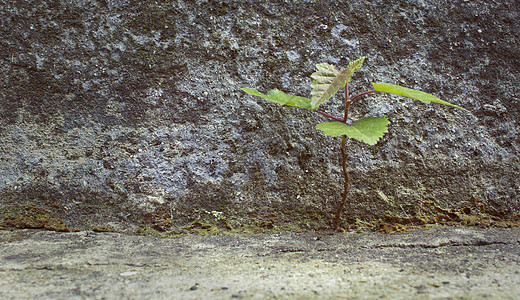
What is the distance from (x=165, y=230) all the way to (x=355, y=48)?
100 centimetres

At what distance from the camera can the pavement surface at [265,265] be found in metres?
0.70

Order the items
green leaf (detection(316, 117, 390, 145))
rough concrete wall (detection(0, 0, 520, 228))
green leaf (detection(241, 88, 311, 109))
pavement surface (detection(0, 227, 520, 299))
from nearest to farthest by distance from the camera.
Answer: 1. pavement surface (detection(0, 227, 520, 299))
2. green leaf (detection(316, 117, 390, 145))
3. green leaf (detection(241, 88, 311, 109))
4. rough concrete wall (detection(0, 0, 520, 228))

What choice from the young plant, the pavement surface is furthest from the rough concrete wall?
the young plant

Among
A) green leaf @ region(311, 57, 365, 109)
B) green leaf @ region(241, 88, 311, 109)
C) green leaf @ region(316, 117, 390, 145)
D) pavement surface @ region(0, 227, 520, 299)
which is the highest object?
green leaf @ region(311, 57, 365, 109)

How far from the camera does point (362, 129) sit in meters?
0.99

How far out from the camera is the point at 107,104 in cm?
124

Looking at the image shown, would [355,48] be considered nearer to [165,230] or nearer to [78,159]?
[165,230]

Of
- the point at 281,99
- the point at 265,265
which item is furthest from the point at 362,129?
the point at 265,265

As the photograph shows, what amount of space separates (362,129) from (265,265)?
0.47 metres

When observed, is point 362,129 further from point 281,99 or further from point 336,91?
point 281,99

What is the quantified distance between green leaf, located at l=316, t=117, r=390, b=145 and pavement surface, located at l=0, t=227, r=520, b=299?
336 mm

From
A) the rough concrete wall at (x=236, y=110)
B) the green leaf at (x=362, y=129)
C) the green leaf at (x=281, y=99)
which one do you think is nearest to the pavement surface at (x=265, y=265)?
the rough concrete wall at (x=236, y=110)

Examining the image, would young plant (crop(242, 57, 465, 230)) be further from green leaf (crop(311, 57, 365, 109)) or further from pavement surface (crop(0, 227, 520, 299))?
pavement surface (crop(0, 227, 520, 299))

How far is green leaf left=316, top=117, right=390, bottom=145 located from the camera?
0.93m
